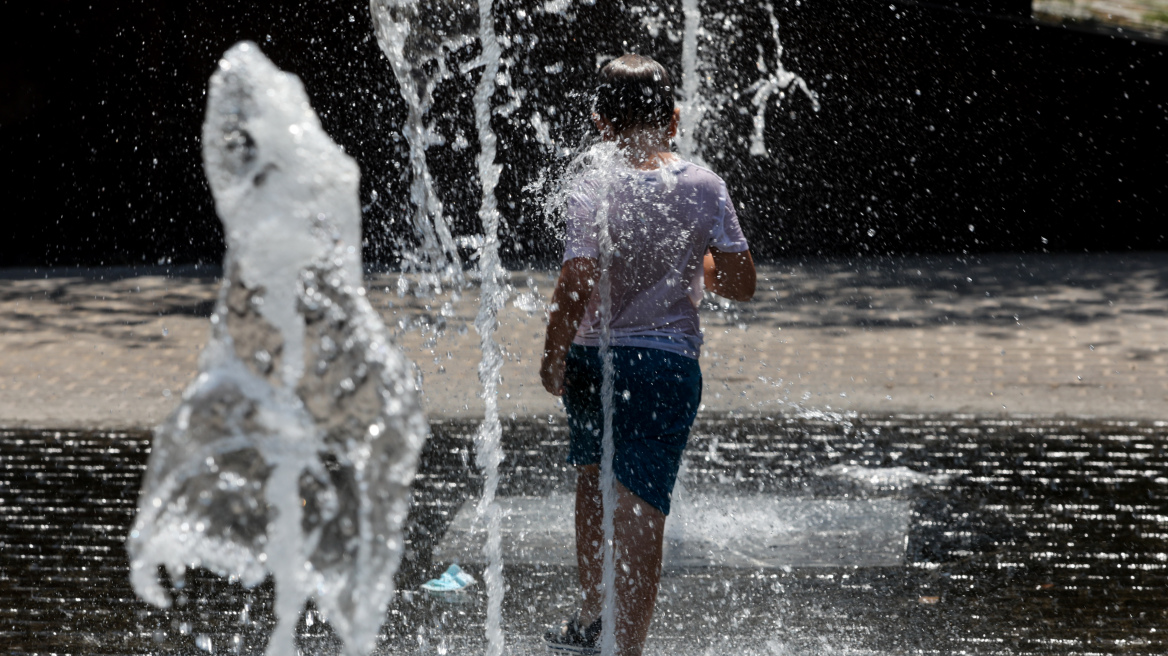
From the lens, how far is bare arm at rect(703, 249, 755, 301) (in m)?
3.07

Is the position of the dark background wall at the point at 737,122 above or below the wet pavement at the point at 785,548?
above

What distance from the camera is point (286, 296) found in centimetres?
219

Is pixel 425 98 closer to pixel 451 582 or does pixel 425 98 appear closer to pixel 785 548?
pixel 785 548

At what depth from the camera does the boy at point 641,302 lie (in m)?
2.93

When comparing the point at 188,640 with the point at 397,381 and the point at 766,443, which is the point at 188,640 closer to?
the point at 397,381

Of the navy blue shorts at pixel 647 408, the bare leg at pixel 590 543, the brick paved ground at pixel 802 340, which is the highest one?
the navy blue shorts at pixel 647 408

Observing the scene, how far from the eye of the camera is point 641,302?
3.01 m

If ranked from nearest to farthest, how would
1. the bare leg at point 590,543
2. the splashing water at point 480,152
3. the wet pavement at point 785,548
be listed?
the bare leg at point 590,543
the wet pavement at point 785,548
the splashing water at point 480,152

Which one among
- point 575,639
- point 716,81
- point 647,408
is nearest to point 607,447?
point 647,408

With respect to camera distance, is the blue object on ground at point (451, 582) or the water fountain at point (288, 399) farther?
the blue object on ground at point (451, 582)

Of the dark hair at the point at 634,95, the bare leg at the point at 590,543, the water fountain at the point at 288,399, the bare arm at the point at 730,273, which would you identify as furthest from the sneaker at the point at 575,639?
the dark hair at the point at 634,95

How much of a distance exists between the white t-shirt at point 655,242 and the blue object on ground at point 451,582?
4.40 feet

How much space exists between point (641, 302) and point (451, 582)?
1.53 m

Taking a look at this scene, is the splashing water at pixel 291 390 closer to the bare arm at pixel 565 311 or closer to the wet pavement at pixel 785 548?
the bare arm at pixel 565 311
